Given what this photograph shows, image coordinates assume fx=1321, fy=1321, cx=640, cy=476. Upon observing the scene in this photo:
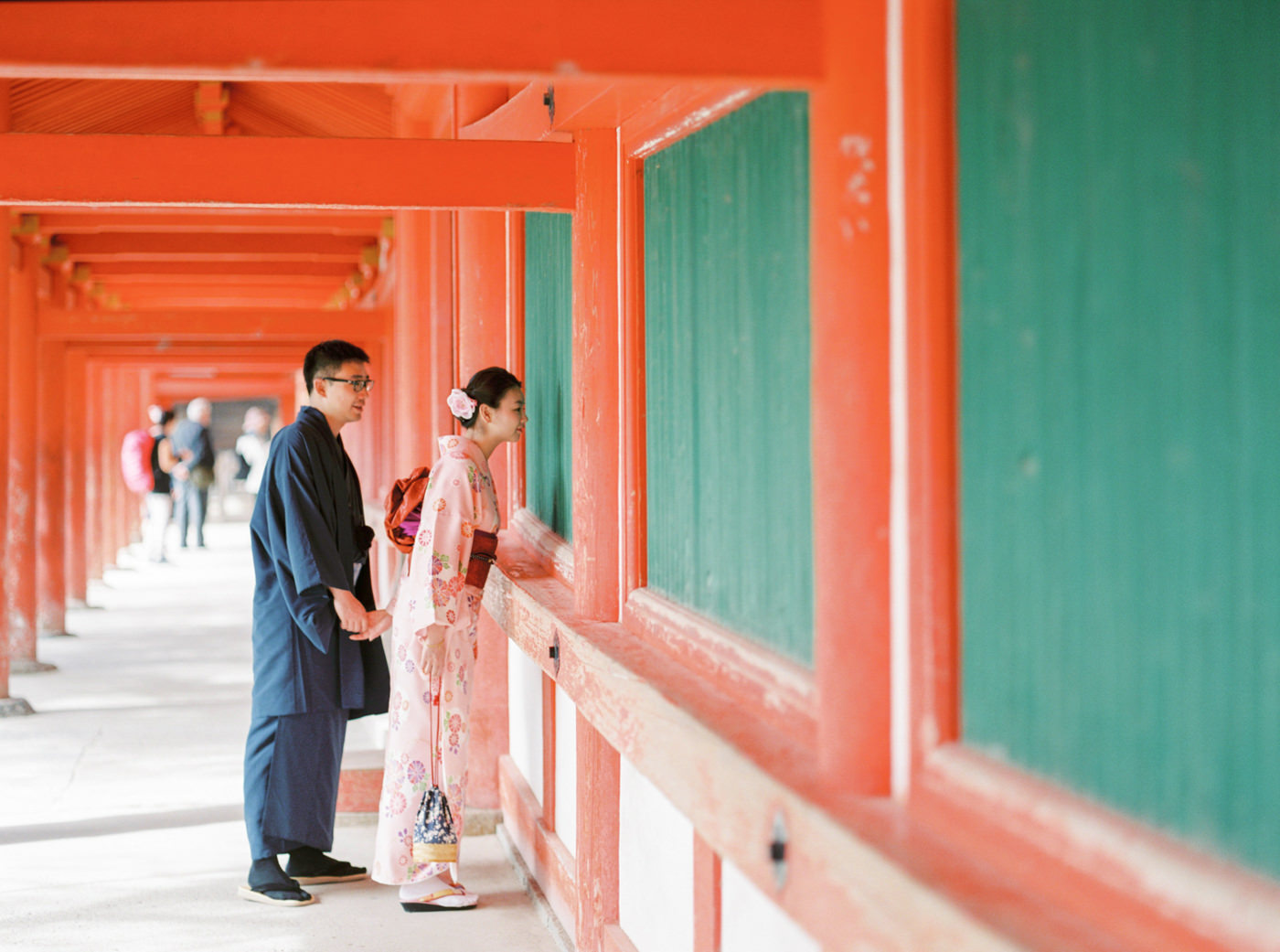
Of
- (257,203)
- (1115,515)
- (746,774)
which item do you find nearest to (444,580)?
(257,203)

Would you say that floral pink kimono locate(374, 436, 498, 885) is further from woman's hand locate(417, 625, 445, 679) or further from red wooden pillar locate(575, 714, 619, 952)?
Result: red wooden pillar locate(575, 714, 619, 952)

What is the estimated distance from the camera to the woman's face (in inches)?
138

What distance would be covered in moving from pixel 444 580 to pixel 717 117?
5.50ft

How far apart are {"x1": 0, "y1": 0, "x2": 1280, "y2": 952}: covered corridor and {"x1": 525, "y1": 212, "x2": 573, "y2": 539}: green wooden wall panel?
65cm

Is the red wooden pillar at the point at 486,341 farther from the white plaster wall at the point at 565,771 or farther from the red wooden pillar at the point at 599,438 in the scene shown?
the red wooden pillar at the point at 599,438

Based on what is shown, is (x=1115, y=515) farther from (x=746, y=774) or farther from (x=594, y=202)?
(x=594, y=202)

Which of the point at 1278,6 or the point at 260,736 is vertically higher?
the point at 1278,6

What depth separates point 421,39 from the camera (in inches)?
60.4

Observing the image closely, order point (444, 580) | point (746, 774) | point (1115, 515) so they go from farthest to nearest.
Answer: point (444, 580)
point (746, 774)
point (1115, 515)

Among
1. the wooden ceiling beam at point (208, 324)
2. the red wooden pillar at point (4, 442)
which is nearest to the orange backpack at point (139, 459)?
the wooden ceiling beam at point (208, 324)

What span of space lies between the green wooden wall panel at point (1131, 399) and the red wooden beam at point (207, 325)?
7.80 m

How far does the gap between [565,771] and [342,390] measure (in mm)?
1221

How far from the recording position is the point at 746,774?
155cm

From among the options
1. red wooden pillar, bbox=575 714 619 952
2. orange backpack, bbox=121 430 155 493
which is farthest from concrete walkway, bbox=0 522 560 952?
orange backpack, bbox=121 430 155 493
